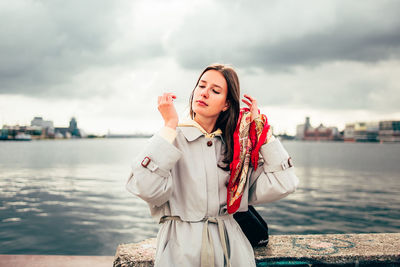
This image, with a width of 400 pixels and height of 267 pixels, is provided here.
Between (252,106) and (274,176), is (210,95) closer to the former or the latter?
(252,106)

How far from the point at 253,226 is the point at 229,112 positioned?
1074mm

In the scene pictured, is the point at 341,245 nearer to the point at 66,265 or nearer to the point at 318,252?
the point at 318,252

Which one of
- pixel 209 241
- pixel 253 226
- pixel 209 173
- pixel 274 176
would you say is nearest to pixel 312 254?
pixel 253 226

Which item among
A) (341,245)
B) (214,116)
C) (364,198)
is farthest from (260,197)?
(364,198)

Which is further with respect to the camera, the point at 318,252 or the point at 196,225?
the point at 318,252

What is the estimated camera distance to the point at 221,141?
2.58 m

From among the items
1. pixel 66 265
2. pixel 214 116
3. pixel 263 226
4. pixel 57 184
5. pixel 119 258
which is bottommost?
pixel 57 184

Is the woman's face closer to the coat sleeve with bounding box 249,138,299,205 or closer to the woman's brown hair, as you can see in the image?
the woman's brown hair

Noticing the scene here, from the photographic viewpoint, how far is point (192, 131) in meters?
2.47

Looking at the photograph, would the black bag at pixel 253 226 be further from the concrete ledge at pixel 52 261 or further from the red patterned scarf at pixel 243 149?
the concrete ledge at pixel 52 261

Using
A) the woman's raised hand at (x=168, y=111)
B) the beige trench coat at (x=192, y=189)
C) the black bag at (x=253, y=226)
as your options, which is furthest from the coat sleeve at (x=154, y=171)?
the black bag at (x=253, y=226)

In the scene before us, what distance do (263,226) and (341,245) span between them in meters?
0.89

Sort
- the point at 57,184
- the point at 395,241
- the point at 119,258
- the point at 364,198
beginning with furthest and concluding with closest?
the point at 57,184 < the point at 364,198 < the point at 395,241 < the point at 119,258

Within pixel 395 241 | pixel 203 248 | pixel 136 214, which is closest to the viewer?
pixel 203 248
